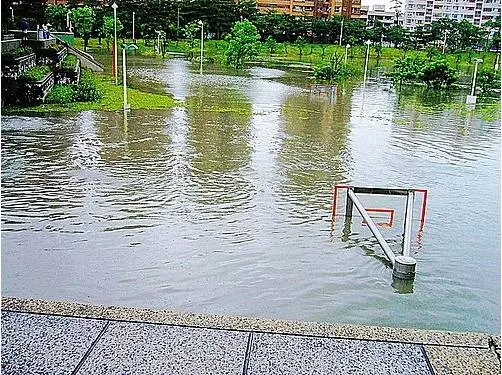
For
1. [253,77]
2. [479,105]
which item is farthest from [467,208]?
[253,77]

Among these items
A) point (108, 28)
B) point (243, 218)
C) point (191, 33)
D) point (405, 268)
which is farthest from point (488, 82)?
point (108, 28)

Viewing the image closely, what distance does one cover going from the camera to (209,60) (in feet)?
110

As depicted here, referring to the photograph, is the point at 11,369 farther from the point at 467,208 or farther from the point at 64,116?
the point at 64,116

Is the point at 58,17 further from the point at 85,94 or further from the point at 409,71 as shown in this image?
the point at 85,94

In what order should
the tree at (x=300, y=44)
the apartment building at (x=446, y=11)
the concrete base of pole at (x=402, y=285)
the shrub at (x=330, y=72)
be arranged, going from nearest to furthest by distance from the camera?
the concrete base of pole at (x=402, y=285)
the shrub at (x=330, y=72)
the tree at (x=300, y=44)
the apartment building at (x=446, y=11)

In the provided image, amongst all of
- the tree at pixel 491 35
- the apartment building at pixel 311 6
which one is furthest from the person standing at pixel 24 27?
the apartment building at pixel 311 6

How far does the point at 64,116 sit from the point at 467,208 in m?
8.44

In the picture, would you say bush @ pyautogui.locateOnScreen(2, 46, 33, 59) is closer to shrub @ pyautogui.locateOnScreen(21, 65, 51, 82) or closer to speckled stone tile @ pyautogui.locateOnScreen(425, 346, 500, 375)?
shrub @ pyautogui.locateOnScreen(21, 65, 51, 82)

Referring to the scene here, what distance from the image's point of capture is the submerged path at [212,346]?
8.18 feet

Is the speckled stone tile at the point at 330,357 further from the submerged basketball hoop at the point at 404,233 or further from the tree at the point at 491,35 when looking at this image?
the tree at the point at 491,35

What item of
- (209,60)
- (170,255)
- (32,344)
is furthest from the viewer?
(209,60)

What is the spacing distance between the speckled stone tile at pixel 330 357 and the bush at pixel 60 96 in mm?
12102

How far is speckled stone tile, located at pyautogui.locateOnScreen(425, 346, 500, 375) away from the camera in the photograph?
2.49m

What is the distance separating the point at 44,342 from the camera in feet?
8.63
